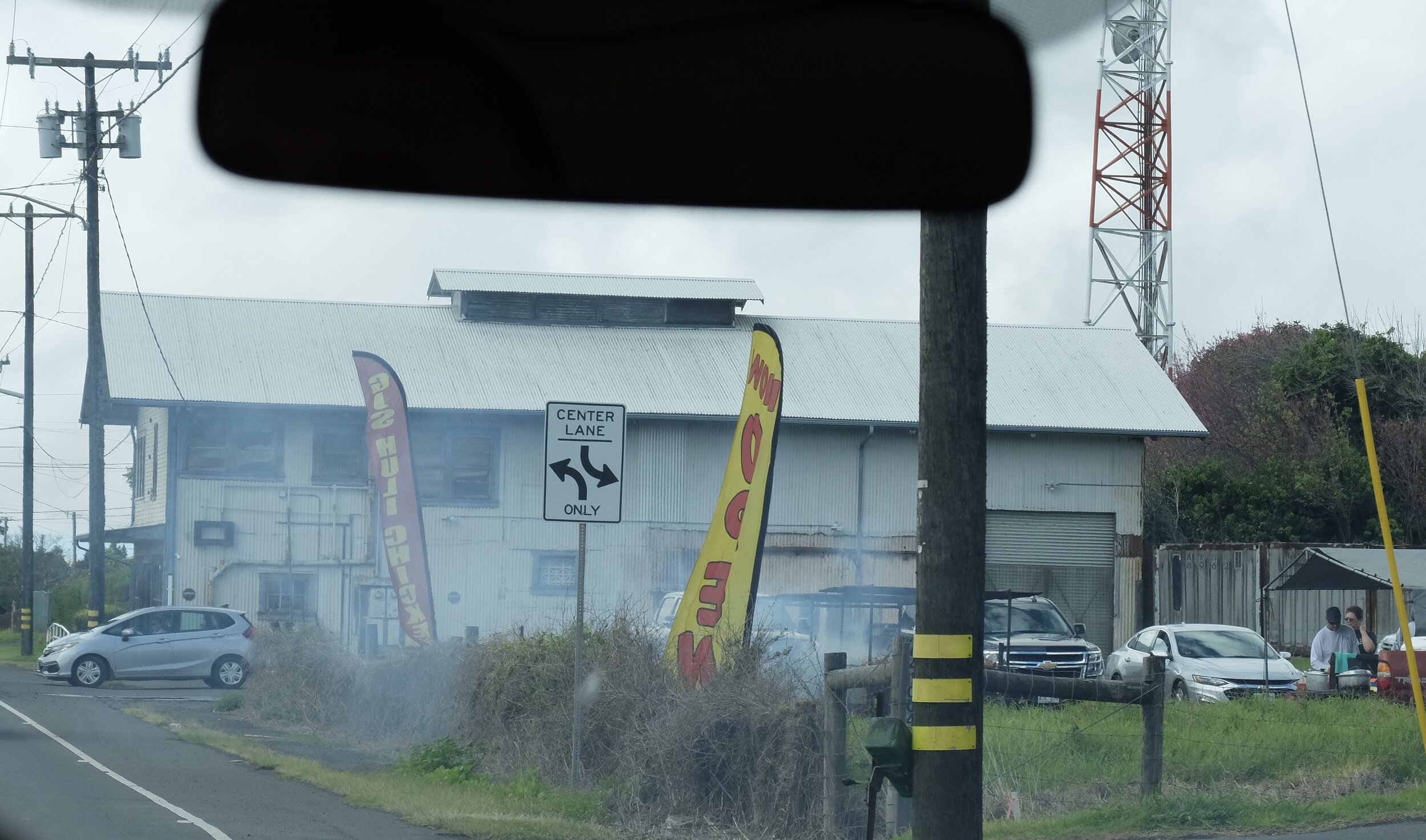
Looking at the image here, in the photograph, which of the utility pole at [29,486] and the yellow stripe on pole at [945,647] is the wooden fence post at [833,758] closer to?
the yellow stripe on pole at [945,647]

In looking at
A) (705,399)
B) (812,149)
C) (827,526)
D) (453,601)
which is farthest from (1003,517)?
(812,149)

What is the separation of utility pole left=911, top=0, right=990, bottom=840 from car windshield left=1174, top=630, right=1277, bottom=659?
53.0ft

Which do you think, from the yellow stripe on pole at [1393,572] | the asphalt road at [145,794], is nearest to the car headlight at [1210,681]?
the yellow stripe on pole at [1393,572]

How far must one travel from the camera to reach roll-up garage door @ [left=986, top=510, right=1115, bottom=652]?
112 feet

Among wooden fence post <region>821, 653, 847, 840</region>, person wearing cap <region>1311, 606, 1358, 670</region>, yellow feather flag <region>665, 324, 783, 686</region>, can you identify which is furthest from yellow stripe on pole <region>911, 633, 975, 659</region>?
person wearing cap <region>1311, 606, 1358, 670</region>

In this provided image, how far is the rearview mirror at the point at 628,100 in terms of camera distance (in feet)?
12.4

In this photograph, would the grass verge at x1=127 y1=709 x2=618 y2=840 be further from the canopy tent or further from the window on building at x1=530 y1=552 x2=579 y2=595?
the window on building at x1=530 y1=552 x2=579 y2=595

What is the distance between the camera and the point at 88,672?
84.3 ft

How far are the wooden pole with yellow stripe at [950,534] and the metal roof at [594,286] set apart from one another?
29.1m

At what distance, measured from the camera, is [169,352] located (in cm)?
3244

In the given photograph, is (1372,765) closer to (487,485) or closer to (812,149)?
(812,149)

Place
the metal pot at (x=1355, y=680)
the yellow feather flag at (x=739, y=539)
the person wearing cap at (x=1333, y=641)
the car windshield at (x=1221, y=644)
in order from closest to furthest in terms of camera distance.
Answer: the yellow feather flag at (x=739, y=539) → the metal pot at (x=1355, y=680) → the person wearing cap at (x=1333, y=641) → the car windshield at (x=1221, y=644)

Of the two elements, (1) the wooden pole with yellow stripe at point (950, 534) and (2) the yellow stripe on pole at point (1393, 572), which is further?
(2) the yellow stripe on pole at point (1393, 572)

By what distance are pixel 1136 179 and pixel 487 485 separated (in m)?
15.1
